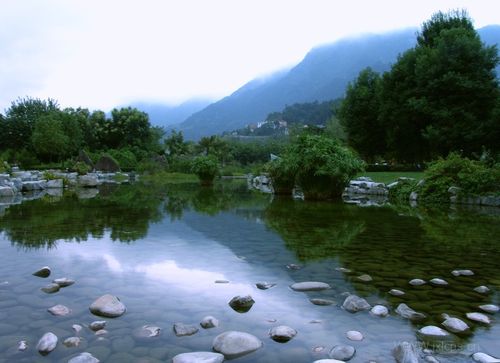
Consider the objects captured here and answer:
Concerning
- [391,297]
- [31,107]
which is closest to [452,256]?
[391,297]

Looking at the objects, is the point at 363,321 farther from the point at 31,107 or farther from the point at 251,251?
the point at 31,107

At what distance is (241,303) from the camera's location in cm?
384

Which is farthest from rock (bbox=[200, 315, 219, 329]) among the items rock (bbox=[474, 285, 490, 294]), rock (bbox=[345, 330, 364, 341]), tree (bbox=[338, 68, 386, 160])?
tree (bbox=[338, 68, 386, 160])

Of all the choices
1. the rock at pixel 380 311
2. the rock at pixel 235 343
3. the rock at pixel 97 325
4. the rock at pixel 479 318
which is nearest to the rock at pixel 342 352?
the rock at pixel 235 343

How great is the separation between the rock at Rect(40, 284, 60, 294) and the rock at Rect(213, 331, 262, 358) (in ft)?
6.33

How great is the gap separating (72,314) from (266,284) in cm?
181

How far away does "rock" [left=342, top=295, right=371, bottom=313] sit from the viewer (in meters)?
3.73

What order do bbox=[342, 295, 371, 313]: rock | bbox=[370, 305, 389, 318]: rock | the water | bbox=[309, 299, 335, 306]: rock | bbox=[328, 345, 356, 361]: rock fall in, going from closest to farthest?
bbox=[328, 345, 356, 361]: rock
the water
bbox=[370, 305, 389, 318]: rock
bbox=[342, 295, 371, 313]: rock
bbox=[309, 299, 335, 306]: rock

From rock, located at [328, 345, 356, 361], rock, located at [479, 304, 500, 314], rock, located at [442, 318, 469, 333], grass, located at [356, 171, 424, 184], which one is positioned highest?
rock, located at [328, 345, 356, 361]

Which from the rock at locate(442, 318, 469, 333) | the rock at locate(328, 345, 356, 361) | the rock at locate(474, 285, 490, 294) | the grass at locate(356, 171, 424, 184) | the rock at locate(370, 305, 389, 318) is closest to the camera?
the rock at locate(328, 345, 356, 361)

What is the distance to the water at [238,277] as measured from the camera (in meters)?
3.05

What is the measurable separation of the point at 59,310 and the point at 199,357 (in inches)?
58.1

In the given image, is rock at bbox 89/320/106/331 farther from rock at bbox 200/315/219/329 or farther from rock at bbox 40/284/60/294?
rock at bbox 40/284/60/294

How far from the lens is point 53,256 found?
565 cm
